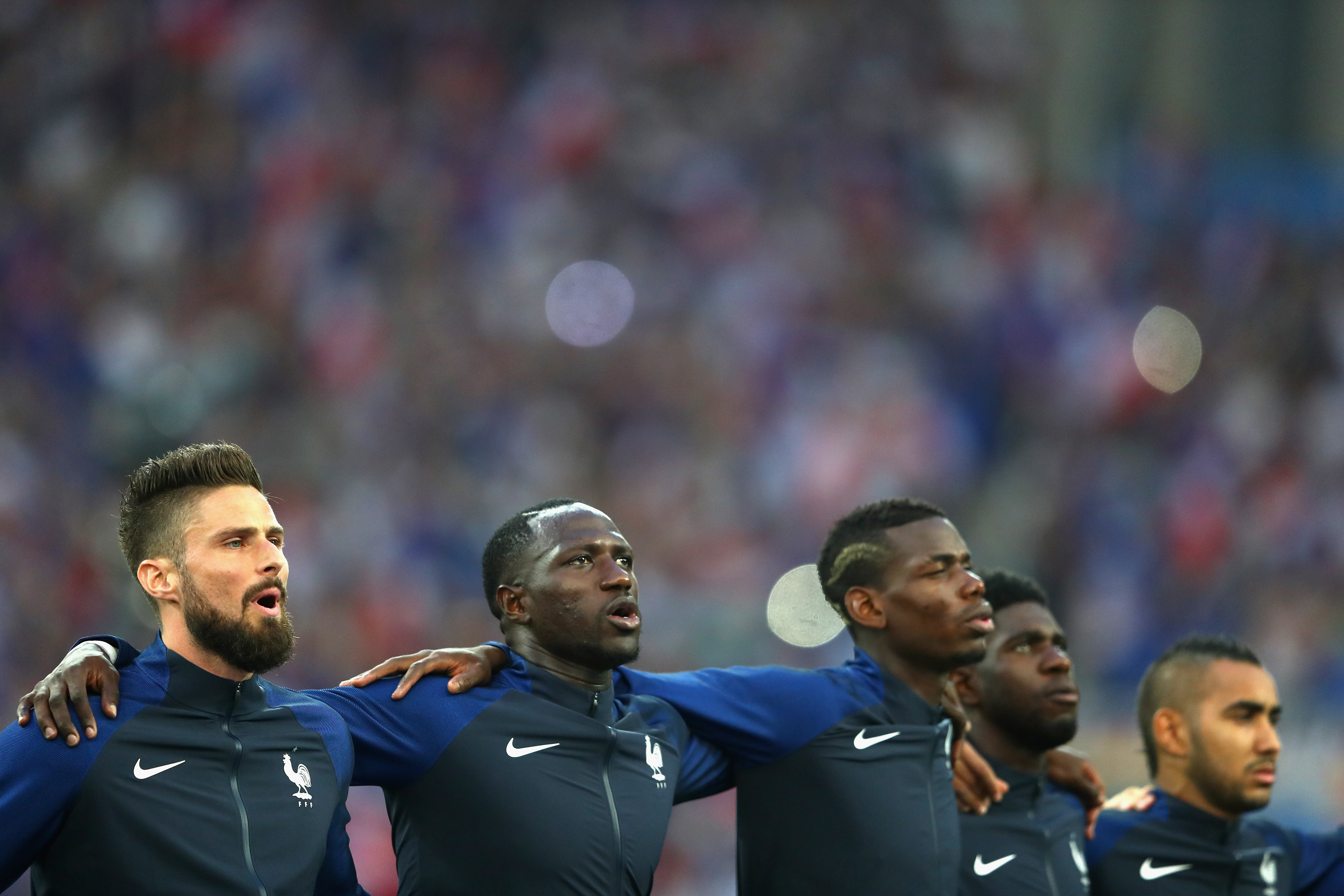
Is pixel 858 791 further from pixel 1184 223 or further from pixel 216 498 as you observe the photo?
pixel 1184 223

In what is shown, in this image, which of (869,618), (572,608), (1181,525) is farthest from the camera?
(1181,525)

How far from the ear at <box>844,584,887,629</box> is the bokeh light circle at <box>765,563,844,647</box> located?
18.8 feet

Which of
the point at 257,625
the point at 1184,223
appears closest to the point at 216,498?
the point at 257,625

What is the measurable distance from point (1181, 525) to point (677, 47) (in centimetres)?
679

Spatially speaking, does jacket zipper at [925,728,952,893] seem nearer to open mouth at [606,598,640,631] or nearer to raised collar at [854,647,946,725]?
raised collar at [854,647,946,725]

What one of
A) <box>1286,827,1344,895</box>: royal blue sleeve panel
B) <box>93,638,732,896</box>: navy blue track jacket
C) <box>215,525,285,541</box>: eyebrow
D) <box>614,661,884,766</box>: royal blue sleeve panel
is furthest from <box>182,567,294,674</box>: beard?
<box>1286,827,1344,895</box>: royal blue sleeve panel

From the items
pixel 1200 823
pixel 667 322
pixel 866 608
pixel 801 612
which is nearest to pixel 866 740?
pixel 866 608

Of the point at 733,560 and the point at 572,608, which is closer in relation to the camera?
the point at 572,608

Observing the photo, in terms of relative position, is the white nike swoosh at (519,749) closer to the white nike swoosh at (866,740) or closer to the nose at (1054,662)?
the white nike swoosh at (866,740)

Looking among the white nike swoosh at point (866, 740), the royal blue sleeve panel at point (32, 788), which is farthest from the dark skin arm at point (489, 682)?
the royal blue sleeve panel at point (32, 788)

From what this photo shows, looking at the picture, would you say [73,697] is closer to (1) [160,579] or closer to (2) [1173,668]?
(1) [160,579]

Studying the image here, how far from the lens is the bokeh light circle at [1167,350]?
44.5 feet

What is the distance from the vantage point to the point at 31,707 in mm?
3426

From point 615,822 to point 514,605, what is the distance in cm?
68
